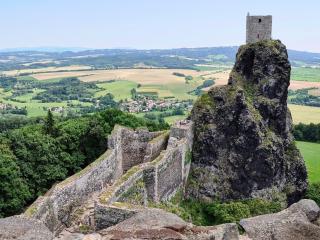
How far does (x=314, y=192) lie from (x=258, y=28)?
20784 millimetres

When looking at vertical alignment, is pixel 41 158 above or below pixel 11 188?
above

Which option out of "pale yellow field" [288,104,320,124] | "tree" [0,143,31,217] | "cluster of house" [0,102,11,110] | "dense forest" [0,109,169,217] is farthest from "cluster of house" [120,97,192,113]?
"tree" [0,143,31,217]

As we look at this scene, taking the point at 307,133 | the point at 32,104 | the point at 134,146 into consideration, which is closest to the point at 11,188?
the point at 134,146

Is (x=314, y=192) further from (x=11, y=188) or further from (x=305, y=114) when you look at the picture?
(x=305, y=114)

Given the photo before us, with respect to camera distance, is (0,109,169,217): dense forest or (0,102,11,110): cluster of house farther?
(0,102,11,110): cluster of house

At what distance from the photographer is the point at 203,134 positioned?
5178 cm

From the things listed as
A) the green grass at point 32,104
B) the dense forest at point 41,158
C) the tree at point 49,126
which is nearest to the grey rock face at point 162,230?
the dense forest at point 41,158

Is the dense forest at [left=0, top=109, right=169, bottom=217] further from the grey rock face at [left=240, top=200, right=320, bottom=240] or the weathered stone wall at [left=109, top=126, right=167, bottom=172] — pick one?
the grey rock face at [left=240, top=200, right=320, bottom=240]

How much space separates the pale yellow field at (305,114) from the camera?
A: 136250 millimetres

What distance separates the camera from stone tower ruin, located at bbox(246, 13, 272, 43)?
197 ft

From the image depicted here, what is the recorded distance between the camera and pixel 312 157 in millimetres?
102000

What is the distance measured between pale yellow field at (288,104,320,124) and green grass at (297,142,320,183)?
21.9 m

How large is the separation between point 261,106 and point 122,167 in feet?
72.9

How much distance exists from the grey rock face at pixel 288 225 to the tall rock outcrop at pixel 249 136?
25.9m
